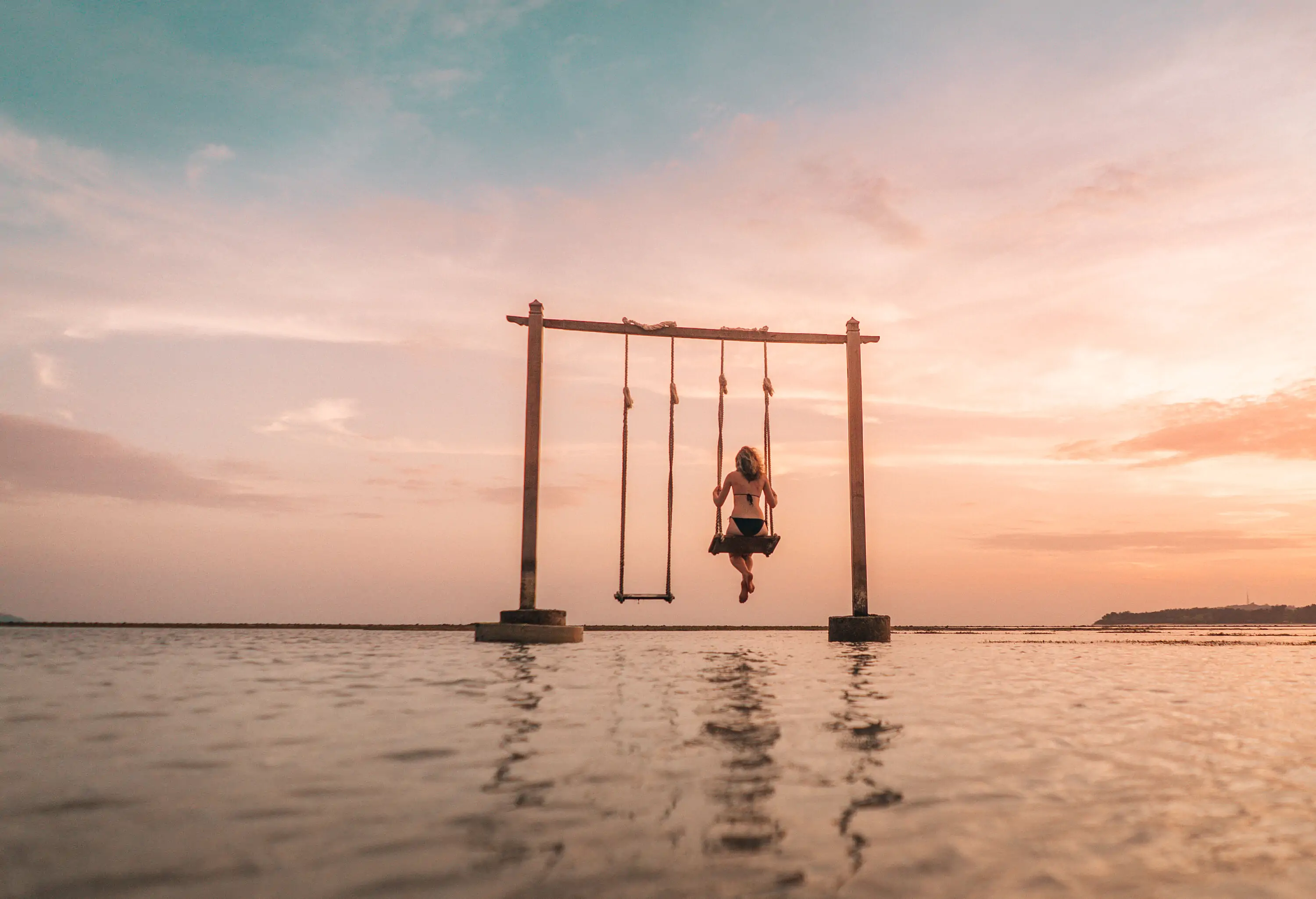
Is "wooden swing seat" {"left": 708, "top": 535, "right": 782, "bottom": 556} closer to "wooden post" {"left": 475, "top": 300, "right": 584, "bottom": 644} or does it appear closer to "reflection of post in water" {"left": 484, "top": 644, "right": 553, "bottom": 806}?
"wooden post" {"left": 475, "top": 300, "right": 584, "bottom": 644}

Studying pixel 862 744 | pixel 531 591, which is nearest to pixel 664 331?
pixel 531 591

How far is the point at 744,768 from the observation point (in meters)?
3.09

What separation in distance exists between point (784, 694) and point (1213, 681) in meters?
3.89

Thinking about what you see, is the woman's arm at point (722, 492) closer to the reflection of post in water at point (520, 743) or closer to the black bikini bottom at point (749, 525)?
the black bikini bottom at point (749, 525)

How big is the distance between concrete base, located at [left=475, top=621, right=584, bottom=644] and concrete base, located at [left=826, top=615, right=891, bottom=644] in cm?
397

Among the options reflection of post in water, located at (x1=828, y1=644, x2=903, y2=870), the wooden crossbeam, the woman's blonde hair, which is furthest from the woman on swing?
reflection of post in water, located at (x1=828, y1=644, x2=903, y2=870)

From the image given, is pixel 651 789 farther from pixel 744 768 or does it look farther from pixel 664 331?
pixel 664 331

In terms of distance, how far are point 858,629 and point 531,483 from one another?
5463 mm

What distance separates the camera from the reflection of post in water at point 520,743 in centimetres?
270

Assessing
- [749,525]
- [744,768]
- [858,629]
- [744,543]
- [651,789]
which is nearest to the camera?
[651,789]

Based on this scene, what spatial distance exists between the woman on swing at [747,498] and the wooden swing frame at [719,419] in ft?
1.32

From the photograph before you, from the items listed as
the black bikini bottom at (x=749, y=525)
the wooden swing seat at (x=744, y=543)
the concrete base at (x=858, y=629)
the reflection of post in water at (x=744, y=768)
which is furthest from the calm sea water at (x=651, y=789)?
the concrete base at (x=858, y=629)

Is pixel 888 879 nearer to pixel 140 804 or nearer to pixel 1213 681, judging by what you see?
pixel 140 804

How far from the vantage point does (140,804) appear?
2516 millimetres
